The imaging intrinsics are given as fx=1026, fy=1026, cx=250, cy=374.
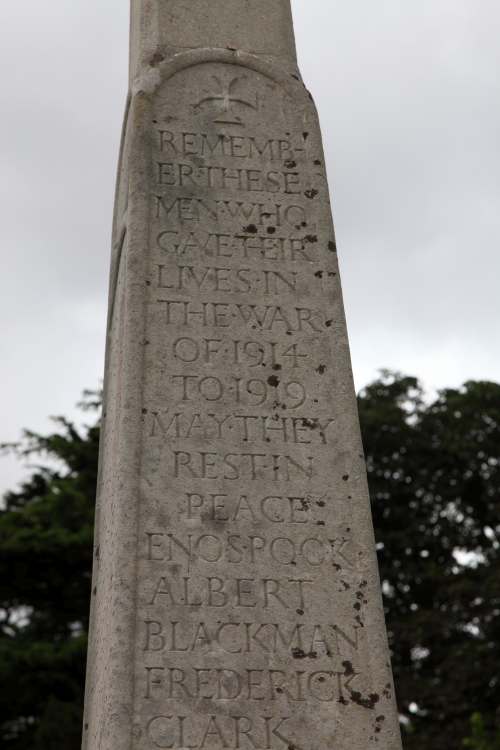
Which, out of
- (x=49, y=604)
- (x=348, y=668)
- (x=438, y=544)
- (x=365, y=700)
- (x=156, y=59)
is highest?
(x=438, y=544)

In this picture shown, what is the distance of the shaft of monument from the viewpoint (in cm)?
637

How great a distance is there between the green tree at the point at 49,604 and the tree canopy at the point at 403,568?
0.03 metres

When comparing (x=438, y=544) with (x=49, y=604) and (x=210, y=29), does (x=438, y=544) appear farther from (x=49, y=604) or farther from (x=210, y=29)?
(x=210, y=29)

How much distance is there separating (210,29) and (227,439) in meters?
2.83

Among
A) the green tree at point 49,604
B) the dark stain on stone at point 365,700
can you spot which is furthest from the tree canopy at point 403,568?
the dark stain on stone at point 365,700

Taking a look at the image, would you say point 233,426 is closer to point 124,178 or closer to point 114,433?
point 114,433

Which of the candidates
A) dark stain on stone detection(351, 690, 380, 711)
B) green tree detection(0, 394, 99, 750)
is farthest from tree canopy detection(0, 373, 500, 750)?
dark stain on stone detection(351, 690, 380, 711)

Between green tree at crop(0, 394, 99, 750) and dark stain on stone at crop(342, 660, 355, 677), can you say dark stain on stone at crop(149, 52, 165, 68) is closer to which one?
dark stain on stone at crop(342, 660, 355, 677)

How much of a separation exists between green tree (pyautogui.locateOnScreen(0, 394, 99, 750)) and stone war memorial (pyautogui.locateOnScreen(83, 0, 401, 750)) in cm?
1161

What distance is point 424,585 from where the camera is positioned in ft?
70.9

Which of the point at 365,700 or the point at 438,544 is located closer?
the point at 365,700

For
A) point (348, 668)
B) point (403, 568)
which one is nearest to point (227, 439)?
point (348, 668)

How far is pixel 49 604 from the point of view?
1870cm

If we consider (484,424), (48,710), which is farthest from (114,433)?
(484,424)
